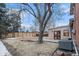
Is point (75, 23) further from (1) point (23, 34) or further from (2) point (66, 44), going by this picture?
(1) point (23, 34)

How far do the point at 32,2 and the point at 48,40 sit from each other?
1.57 feet

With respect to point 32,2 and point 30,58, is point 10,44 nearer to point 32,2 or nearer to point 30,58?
point 30,58

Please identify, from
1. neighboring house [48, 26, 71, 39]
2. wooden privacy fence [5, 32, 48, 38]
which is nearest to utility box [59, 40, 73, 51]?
neighboring house [48, 26, 71, 39]

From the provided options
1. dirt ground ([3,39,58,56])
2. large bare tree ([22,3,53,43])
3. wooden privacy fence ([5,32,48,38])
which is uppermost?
large bare tree ([22,3,53,43])

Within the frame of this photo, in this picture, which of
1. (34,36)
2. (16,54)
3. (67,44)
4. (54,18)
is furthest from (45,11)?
(16,54)

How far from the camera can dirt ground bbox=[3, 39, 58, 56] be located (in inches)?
85.7

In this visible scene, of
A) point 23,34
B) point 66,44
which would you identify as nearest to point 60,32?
point 66,44

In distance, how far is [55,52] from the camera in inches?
85.7

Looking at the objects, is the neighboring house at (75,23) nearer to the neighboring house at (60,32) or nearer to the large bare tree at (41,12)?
the neighboring house at (60,32)

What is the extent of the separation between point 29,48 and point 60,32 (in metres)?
0.40

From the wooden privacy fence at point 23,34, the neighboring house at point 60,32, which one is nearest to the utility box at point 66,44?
the neighboring house at point 60,32

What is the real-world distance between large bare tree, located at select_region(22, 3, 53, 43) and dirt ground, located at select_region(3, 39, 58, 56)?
0.11 m

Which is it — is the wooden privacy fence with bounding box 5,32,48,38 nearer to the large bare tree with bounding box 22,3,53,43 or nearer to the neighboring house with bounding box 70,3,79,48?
the large bare tree with bounding box 22,3,53,43

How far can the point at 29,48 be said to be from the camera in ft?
7.20
